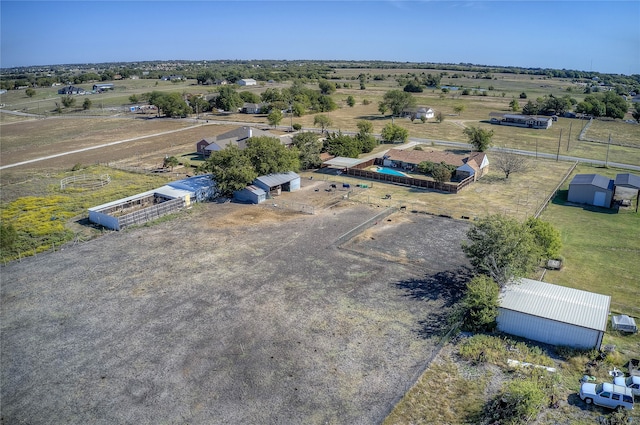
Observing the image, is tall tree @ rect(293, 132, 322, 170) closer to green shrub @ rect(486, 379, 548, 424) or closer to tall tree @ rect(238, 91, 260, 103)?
green shrub @ rect(486, 379, 548, 424)

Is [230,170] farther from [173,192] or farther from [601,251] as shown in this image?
[601,251]

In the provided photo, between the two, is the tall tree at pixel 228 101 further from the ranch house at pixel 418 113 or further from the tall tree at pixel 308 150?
the tall tree at pixel 308 150

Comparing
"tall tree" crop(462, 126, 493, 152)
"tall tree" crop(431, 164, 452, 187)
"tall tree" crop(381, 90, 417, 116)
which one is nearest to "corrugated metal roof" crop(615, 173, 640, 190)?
"tall tree" crop(431, 164, 452, 187)

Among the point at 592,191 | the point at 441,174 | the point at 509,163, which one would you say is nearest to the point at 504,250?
the point at 441,174

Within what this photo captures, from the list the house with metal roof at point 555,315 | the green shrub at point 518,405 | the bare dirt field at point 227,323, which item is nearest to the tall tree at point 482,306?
the house with metal roof at point 555,315

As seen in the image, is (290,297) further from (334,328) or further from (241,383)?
(241,383)

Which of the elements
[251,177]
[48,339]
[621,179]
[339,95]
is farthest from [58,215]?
[339,95]

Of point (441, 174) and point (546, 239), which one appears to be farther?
point (441, 174)
